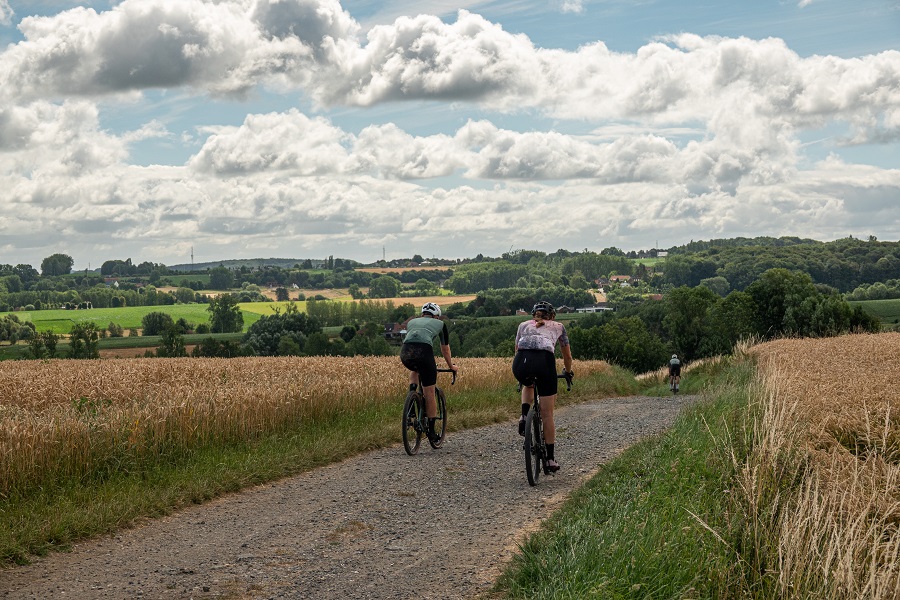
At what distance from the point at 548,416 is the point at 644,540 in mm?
5003

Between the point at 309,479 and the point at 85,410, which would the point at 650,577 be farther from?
the point at 85,410

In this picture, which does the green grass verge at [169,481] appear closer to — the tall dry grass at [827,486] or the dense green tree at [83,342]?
the tall dry grass at [827,486]

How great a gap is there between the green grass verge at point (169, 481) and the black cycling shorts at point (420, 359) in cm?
158

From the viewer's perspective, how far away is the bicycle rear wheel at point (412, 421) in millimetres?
13859

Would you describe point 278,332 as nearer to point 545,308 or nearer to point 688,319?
point 688,319

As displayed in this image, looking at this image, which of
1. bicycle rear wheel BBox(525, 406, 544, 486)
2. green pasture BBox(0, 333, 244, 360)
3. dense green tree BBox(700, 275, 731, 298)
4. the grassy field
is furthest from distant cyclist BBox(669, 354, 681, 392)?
dense green tree BBox(700, 275, 731, 298)

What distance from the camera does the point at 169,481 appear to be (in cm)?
1092

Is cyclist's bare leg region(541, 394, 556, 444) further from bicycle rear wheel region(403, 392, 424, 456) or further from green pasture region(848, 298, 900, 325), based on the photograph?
green pasture region(848, 298, 900, 325)

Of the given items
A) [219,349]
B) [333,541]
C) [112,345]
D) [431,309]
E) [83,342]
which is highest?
[431,309]

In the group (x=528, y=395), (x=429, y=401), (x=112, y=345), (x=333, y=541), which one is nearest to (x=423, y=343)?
(x=429, y=401)

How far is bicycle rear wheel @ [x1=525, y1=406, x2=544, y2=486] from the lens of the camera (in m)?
11.2

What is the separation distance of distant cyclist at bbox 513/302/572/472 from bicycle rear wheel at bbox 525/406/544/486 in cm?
9

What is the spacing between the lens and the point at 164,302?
168500 mm

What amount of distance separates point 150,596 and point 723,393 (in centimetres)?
1212
